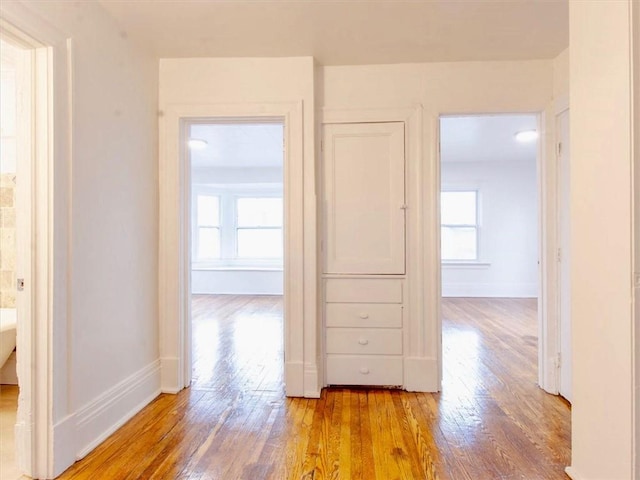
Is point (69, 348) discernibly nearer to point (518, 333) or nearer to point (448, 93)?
point (448, 93)

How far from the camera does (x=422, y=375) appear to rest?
271cm

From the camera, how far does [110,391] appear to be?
213cm

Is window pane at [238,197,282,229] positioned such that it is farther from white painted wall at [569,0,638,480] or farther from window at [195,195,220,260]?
white painted wall at [569,0,638,480]

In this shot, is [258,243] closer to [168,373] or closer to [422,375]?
[168,373]

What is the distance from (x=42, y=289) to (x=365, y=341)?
1.99m

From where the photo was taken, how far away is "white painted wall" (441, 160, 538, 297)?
682cm

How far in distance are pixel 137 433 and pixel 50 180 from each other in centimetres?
144

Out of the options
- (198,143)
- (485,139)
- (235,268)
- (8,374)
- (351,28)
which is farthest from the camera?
(235,268)

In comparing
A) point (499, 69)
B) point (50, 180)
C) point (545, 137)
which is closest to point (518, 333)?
point (545, 137)

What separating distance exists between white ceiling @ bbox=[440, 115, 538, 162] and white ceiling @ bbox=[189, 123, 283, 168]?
222 centimetres

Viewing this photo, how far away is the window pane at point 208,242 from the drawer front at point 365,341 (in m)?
5.34

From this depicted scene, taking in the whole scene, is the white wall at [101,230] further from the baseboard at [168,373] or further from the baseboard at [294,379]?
the baseboard at [294,379]

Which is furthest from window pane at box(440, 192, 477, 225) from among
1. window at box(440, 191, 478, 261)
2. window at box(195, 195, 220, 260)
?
window at box(195, 195, 220, 260)

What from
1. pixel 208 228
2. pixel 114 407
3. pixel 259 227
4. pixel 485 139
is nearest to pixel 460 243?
pixel 485 139
